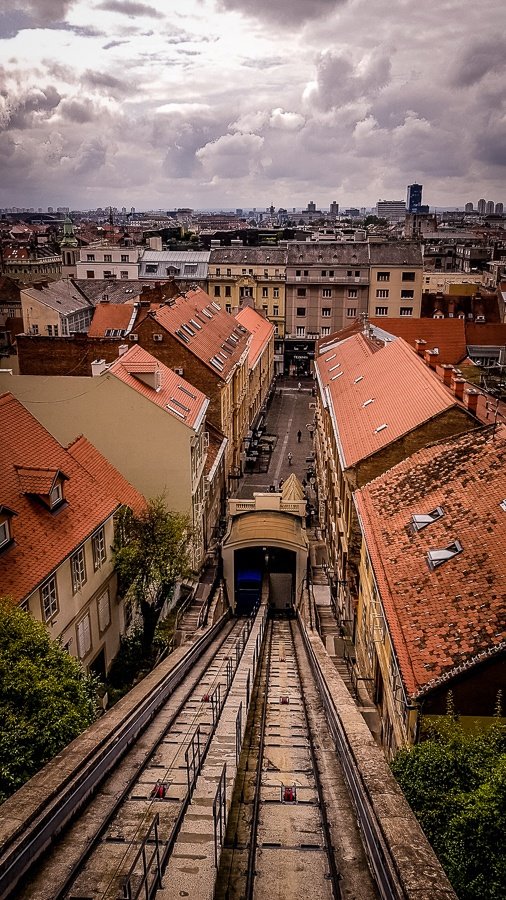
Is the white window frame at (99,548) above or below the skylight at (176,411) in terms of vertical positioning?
below

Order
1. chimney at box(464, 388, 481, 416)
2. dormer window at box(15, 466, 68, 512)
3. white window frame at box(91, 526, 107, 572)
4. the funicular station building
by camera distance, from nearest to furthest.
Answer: dormer window at box(15, 466, 68, 512), white window frame at box(91, 526, 107, 572), chimney at box(464, 388, 481, 416), the funicular station building

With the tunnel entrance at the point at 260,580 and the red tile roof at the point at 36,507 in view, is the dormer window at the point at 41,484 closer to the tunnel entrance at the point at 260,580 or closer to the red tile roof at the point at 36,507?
the red tile roof at the point at 36,507

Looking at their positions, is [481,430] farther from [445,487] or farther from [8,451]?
[8,451]

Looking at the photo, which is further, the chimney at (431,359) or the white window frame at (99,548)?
the chimney at (431,359)

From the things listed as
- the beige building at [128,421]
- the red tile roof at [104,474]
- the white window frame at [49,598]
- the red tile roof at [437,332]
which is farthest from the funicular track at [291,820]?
the red tile roof at [437,332]

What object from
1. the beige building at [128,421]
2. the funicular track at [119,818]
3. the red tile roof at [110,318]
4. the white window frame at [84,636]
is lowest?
the funicular track at [119,818]

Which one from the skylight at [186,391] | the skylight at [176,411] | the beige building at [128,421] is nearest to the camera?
the beige building at [128,421]

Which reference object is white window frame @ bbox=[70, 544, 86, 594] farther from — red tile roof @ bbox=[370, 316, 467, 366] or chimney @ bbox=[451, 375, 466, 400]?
red tile roof @ bbox=[370, 316, 467, 366]

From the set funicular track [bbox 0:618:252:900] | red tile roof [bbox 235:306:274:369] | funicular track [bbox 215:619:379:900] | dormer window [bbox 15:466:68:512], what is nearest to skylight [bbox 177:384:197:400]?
dormer window [bbox 15:466:68:512]

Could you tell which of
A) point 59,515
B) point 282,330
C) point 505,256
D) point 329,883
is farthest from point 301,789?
point 505,256
